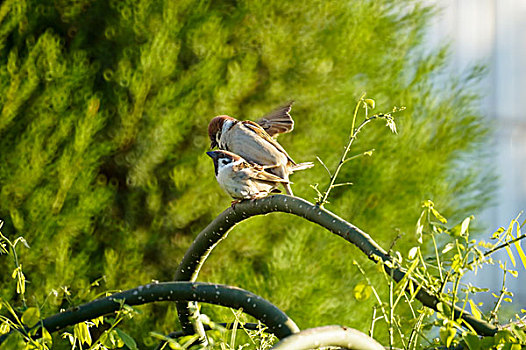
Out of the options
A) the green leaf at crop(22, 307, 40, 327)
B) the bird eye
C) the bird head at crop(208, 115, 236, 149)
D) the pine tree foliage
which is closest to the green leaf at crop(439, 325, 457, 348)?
the green leaf at crop(22, 307, 40, 327)

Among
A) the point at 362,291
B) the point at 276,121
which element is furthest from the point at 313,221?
the point at 276,121

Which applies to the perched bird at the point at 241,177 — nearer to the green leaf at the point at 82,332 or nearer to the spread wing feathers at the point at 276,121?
the spread wing feathers at the point at 276,121

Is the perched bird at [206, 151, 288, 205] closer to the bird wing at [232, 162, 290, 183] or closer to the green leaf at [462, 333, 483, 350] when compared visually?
the bird wing at [232, 162, 290, 183]

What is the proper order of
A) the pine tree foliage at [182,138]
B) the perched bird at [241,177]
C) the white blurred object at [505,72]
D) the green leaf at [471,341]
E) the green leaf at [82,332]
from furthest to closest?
1. the white blurred object at [505,72]
2. the pine tree foliage at [182,138]
3. the perched bird at [241,177]
4. the green leaf at [82,332]
5. the green leaf at [471,341]

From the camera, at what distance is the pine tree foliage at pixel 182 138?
175cm

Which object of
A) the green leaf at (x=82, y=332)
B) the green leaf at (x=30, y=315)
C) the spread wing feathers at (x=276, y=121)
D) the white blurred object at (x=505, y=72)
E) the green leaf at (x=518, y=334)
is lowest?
the green leaf at (x=82, y=332)

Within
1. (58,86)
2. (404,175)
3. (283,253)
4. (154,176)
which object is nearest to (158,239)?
(154,176)

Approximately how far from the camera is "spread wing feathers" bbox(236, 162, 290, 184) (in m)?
0.77

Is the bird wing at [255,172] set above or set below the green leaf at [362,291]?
above

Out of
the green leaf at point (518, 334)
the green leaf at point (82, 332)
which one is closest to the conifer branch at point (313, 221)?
the green leaf at point (518, 334)

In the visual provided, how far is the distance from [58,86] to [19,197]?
30cm

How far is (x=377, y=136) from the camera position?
2.02 m

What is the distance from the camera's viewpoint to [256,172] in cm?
78

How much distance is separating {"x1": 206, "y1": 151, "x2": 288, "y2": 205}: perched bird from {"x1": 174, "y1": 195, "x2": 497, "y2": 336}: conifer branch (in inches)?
2.6
